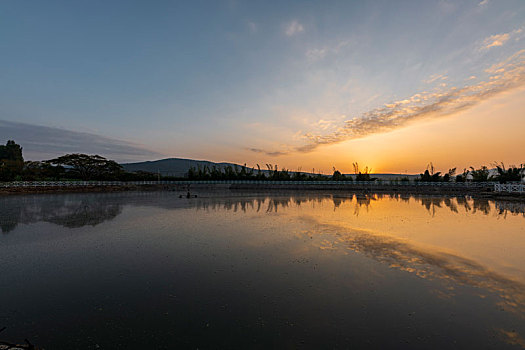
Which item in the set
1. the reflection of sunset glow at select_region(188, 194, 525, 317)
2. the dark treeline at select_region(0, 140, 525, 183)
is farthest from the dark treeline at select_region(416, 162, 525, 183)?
the reflection of sunset glow at select_region(188, 194, 525, 317)

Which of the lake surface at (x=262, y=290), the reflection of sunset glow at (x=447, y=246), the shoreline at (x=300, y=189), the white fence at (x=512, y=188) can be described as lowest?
the lake surface at (x=262, y=290)

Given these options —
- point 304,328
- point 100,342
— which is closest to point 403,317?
point 304,328

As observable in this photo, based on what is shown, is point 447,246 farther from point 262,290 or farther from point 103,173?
point 103,173

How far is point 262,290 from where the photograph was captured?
22.7 feet

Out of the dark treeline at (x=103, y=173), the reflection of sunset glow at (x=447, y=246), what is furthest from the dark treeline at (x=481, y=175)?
the reflection of sunset glow at (x=447, y=246)

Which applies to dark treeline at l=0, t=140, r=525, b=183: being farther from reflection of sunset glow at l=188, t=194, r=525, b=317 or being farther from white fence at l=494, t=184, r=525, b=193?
reflection of sunset glow at l=188, t=194, r=525, b=317

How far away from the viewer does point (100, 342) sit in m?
4.74

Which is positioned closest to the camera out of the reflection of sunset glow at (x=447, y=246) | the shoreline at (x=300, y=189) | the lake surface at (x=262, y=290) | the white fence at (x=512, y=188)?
the lake surface at (x=262, y=290)

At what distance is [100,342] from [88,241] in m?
9.16

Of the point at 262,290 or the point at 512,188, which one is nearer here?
the point at 262,290

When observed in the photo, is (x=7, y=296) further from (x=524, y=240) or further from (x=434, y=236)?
(x=524, y=240)

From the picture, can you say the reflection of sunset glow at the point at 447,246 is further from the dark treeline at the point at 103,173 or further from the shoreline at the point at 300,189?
the dark treeline at the point at 103,173

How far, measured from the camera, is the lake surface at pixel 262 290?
4.94 m

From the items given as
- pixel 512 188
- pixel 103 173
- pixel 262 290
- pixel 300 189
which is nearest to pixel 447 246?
pixel 262 290
